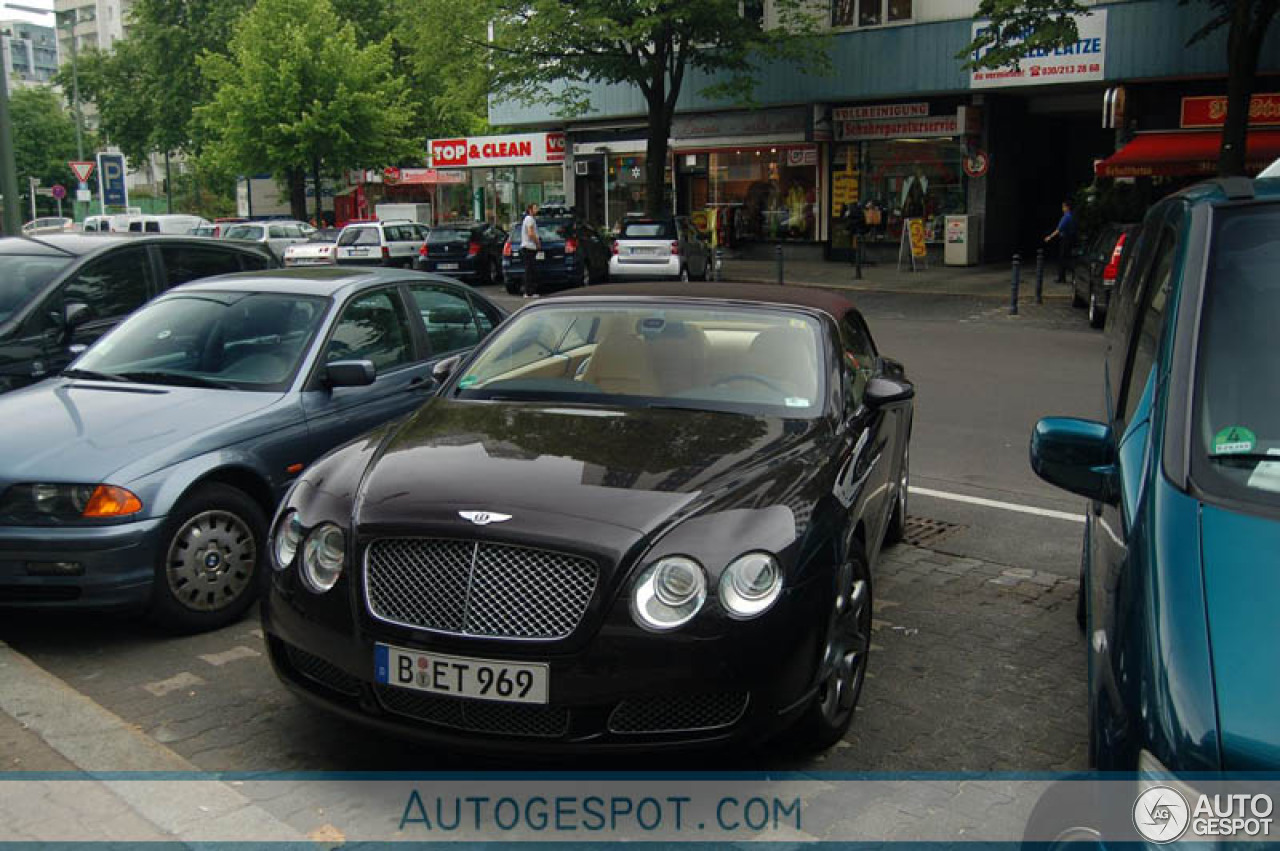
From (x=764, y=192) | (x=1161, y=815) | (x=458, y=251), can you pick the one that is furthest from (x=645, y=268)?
(x=1161, y=815)

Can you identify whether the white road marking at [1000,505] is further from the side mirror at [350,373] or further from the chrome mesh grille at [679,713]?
the chrome mesh grille at [679,713]

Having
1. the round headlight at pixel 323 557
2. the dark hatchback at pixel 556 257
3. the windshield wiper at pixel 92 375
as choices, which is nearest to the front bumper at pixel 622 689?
the round headlight at pixel 323 557

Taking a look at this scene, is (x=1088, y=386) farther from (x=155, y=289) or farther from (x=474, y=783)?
(x=474, y=783)

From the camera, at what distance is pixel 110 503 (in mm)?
4898

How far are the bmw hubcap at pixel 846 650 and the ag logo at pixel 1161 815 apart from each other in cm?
172

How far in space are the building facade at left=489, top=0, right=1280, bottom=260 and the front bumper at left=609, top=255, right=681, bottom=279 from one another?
7.82 meters

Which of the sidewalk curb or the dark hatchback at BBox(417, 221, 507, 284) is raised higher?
the dark hatchback at BBox(417, 221, 507, 284)

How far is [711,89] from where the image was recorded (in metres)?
28.9

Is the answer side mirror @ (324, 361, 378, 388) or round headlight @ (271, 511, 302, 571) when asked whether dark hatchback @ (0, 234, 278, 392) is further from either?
round headlight @ (271, 511, 302, 571)

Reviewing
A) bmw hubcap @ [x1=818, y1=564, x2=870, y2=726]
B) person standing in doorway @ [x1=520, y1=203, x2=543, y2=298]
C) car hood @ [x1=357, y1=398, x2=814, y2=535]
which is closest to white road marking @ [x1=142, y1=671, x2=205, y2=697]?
car hood @ [x1=357, y1=398, x2=814, y2=535]

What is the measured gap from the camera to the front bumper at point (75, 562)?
4824mm

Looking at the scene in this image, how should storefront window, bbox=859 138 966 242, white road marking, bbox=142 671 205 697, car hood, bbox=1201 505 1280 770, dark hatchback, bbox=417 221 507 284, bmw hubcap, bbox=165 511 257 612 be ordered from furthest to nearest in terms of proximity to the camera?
1. storefront window, bbox=859 138 966 242
2. dark hatchback, bbox=417 221 507 284
3. bmw hubcap, bbox=165 511 257 612
4. white road marking, bbox=142 671 205 697
5. car hood, bbox=1201 505 1280 770

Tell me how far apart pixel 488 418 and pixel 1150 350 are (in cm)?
243

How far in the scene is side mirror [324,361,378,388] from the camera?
18.9 feet
